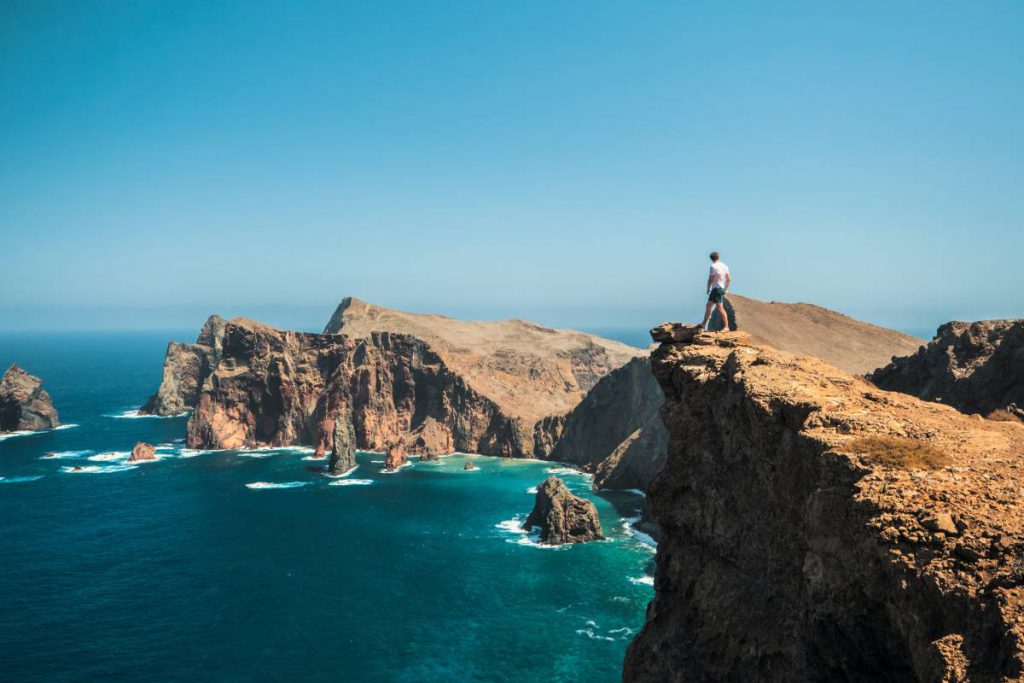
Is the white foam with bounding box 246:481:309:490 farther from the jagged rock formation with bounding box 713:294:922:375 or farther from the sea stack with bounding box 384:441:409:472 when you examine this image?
the jagged rock formation with bounding box 713:294:922:375

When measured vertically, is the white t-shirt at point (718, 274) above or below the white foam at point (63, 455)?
above

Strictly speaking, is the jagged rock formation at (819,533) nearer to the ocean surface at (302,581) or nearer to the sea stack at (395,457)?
the ocean surface at (302,581)

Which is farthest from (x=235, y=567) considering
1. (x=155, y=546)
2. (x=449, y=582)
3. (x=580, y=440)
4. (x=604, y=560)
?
(x=580, y=440)

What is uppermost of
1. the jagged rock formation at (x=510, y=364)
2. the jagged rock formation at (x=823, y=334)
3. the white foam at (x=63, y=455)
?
the jagged rock formation at (x=823, y=334)

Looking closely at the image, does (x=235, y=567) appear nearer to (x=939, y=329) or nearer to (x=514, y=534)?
(x=514, y=534)

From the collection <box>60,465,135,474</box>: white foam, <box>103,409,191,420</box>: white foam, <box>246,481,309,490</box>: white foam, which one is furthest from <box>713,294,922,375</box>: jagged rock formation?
<box>103,409,191,420</box>: white foam

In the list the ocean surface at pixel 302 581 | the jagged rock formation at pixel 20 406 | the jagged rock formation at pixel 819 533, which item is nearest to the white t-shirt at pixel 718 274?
the jagged rock formation at pixel 819 533

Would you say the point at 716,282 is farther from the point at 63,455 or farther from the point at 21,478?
the point at 63,455

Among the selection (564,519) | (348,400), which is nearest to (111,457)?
(348,400)

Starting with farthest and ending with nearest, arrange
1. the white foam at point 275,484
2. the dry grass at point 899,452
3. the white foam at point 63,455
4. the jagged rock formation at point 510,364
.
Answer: the jagged rock formation at point 510,364 < the white foam at point 63,455 < the white foam at point 275,484 < the dry grass at point 899,452
